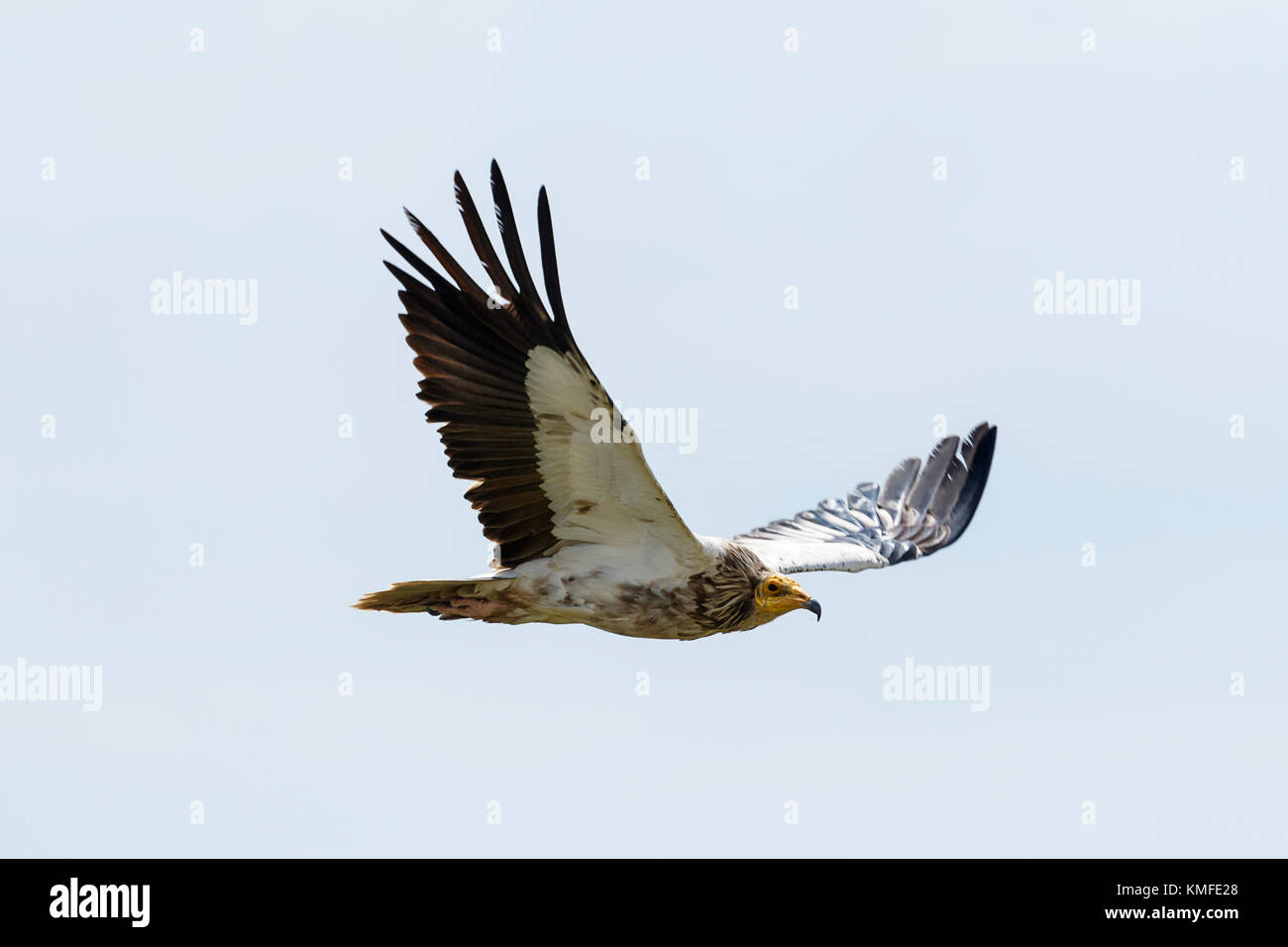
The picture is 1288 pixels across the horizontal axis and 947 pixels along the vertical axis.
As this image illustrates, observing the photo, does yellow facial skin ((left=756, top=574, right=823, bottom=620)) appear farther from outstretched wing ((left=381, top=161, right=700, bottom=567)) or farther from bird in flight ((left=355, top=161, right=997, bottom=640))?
outstretched wing ((left=381, top=161, right=700, bottom=567))

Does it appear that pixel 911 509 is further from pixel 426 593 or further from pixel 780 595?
pixel 426 593

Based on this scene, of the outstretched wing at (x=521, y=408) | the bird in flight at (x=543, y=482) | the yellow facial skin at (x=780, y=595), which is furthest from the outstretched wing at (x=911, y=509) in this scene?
the outstretched wing at (x=521, y=408)

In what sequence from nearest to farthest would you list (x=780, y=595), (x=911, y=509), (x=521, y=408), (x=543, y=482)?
(x=521, y=408) < (x=543, y=482) < (x=780, y=595) < (x=911, y=509)

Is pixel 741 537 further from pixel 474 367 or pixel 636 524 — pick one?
pixel 474 367

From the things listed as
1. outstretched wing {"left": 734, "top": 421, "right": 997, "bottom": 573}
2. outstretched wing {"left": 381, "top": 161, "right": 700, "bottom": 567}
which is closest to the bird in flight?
outstretched wing {"left": 381, "top": 161, "right": 700, "bottom": 567}

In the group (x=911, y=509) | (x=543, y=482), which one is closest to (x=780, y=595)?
(x=543, y=482)

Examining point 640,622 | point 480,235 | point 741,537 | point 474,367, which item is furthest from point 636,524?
point 741,537

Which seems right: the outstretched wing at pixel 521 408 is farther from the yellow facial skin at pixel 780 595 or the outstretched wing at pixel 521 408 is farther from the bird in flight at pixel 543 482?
the yellow facial skin at pixel 780 595
